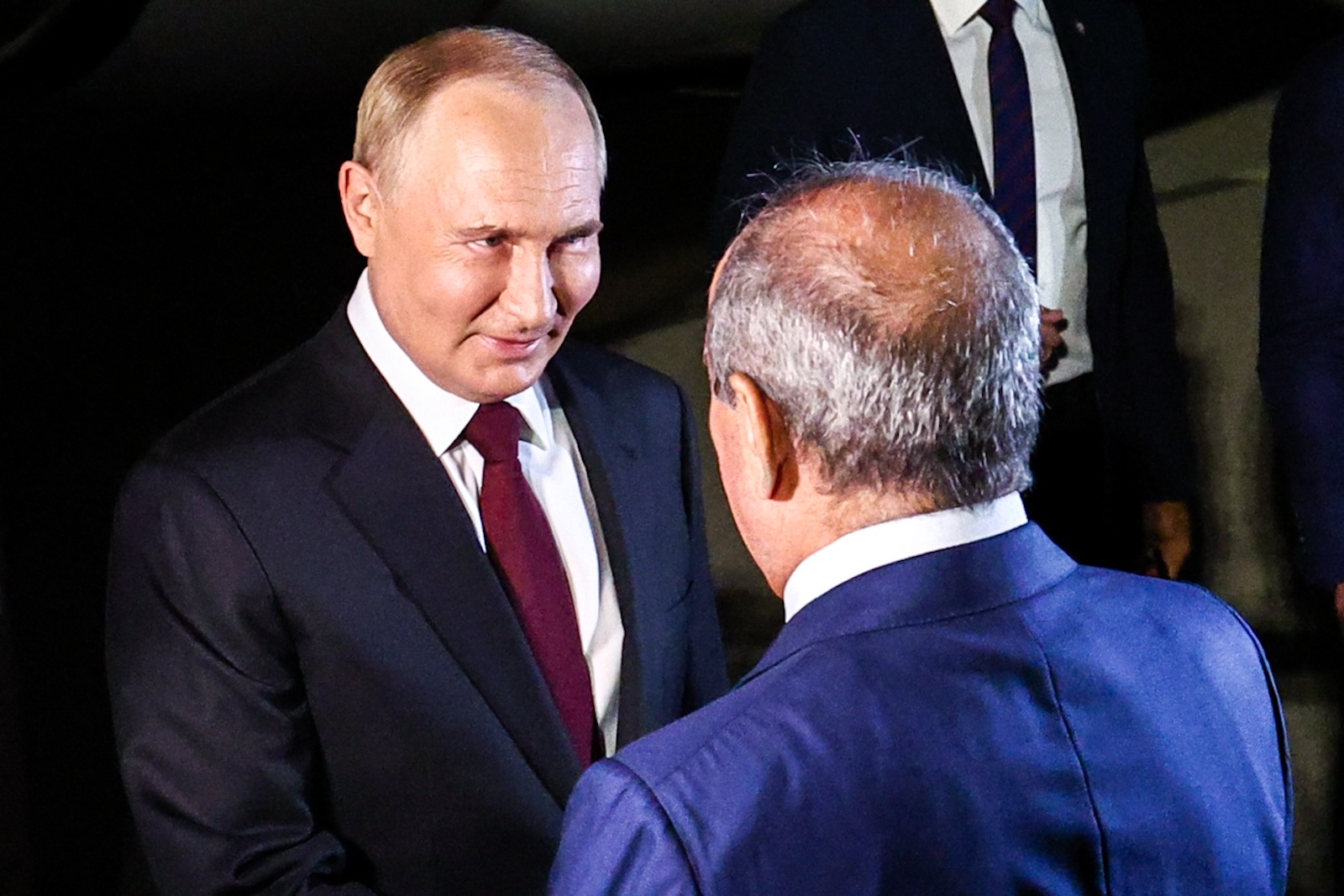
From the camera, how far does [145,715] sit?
1499 millimetres

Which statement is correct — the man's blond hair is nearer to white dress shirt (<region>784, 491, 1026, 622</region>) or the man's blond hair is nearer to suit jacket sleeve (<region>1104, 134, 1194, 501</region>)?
white dress shirt (<region>784, 491, 1026, 622</region>)

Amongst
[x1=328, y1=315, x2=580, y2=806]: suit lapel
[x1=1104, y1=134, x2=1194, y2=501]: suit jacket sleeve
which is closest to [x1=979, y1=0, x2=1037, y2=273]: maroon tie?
[x1=1104, y1=134, x2=1194, y2=501]: suit jacket sleeve

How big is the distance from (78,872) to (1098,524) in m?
1.60

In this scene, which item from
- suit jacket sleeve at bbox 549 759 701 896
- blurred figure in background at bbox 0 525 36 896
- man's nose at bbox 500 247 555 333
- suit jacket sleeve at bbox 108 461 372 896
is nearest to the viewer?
suit jacket sleeve at bbox 549 759 701 896

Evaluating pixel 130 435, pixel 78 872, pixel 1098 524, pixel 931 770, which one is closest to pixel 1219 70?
pixel 1098 524

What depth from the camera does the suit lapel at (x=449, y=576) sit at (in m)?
1.54

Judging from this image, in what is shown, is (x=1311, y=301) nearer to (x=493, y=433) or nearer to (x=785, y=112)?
(x=785, y=112)

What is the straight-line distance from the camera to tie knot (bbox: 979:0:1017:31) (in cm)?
244

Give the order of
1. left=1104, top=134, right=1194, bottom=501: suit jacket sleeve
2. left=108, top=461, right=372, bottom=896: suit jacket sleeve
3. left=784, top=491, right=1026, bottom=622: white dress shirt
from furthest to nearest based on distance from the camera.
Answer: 1. left=1104, top=134, right=1194, bottom=501: suit jacket sleeve
2. left=108, top=461, right=372, bottom=896: suit jacket sleeve
3. left=784, top=491, right=1026, bottom=622: white dress shirt

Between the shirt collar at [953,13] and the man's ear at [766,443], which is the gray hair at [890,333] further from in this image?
the shirt collar at [953,13]

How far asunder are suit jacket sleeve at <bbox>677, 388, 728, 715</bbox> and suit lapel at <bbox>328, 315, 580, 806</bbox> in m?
0.27

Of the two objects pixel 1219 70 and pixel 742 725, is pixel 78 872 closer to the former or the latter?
pixel 742 725

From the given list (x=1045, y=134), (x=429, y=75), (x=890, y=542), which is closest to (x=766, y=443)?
(x=890, y=542)

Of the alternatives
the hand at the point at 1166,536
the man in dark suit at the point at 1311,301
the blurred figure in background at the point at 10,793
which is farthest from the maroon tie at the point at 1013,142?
the blurred figure in background at the point at 10,793
